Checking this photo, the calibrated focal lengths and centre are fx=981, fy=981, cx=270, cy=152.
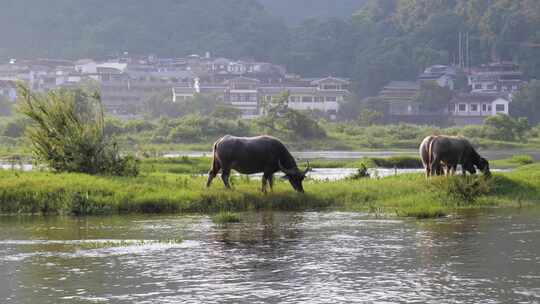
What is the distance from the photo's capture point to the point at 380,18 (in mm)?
136875

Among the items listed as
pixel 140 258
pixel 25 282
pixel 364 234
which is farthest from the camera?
pixel 364 234

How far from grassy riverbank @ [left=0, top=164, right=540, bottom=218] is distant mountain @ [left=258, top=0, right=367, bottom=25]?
150m

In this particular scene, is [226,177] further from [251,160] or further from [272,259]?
[272,259]

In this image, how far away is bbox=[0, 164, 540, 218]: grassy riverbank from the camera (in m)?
21.2

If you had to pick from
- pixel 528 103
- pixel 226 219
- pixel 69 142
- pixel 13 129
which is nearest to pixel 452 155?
pixel 226 219

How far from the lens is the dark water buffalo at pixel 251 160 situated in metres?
22.5

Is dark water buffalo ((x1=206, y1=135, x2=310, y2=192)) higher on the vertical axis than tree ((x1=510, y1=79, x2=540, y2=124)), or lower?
lower

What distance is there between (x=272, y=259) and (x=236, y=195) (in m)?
6.36

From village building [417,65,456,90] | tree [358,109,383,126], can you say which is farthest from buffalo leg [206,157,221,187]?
village building [417,65,456,90]

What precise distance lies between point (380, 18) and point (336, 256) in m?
124

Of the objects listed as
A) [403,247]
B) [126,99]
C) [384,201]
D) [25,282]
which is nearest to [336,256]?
[403,247]

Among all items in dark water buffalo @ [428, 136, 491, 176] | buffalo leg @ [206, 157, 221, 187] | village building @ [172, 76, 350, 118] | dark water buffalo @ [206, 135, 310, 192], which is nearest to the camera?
dark water buffalo @ [206, 135, 310, 192]

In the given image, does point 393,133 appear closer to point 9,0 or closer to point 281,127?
Answer: point 281,127

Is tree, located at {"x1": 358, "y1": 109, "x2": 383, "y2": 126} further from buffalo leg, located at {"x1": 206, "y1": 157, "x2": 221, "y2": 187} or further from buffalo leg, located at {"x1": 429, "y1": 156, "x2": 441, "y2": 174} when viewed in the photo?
buffalo leg, located at {"x1": 206, "y1": 157, "x2": 221, "y2": 187}
